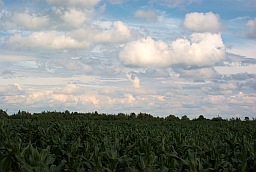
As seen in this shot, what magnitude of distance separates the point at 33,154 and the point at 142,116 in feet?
153

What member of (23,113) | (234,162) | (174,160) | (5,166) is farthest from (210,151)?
(23,113)

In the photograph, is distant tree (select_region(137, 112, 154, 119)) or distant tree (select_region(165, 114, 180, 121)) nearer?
distant tree (select_region(165, 114, 180, 121))

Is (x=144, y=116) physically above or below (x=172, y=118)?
above

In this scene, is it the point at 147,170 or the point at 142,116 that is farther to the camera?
the point at 142,116

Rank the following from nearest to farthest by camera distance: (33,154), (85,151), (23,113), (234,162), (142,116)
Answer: (33,154) → (234,162) → (85,151) → (23,113) → (142,116)

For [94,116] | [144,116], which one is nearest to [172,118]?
[144,116]

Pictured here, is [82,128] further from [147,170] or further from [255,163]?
[147,170]

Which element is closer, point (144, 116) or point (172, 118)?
point (172, 118)

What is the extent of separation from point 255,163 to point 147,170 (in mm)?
2544

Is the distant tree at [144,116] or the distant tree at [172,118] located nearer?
the distant tree at [172,118]

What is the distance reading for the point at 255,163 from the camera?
6.18m

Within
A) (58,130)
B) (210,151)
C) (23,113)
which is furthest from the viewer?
(23,113)

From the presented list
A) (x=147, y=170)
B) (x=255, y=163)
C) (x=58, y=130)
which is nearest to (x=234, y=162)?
(x=255, y=163)

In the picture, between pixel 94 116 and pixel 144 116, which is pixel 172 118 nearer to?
pixel 144 116
